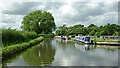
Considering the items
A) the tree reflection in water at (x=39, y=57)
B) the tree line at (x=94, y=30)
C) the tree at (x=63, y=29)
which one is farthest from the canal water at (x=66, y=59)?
the tree at (x=63, y=29)

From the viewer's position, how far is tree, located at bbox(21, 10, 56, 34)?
56.5 metres

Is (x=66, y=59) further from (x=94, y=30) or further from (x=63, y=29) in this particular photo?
(x=63, y=29)

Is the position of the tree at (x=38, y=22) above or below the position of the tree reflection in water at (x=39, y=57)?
above

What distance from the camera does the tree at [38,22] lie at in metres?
56.5

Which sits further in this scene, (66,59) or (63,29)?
(63,29)

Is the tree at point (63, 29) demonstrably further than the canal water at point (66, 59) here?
Yes

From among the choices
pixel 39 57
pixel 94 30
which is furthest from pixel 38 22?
pixel 39 57

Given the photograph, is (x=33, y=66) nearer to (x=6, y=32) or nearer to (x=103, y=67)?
(x=103, y=67)

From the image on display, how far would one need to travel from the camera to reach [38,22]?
5941cm

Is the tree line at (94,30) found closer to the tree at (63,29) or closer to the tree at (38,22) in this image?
the tree at (63,29)

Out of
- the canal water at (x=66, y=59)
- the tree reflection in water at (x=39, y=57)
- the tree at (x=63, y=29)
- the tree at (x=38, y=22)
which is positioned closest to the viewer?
the canal water at (x=66, y=59)

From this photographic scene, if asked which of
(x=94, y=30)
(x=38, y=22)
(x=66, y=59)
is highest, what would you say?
(x=38, y=22)

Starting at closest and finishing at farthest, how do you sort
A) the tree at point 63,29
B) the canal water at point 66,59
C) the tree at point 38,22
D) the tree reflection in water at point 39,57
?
the canal water at point 66,59, the tree reflection in water at point 39,57, the tree at point 38,22, the tree at point 63,29

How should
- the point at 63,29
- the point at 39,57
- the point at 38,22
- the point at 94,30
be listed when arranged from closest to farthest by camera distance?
the point at 39,57 < the point at 38,22 < the point at 94,30 < the point at 63,29
